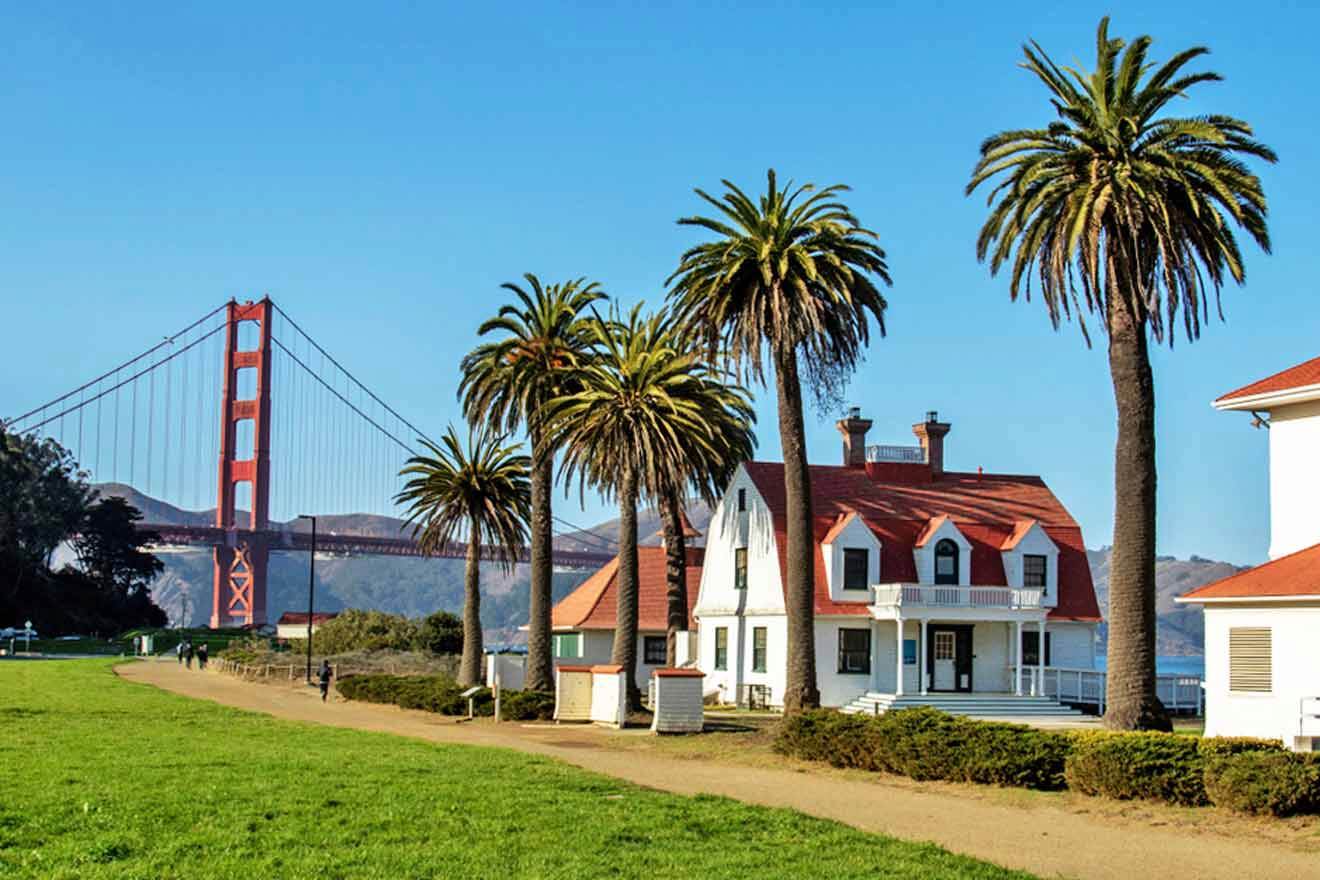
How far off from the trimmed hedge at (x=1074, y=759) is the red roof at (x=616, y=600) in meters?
30.1

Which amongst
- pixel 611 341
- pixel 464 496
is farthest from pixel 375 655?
pixel 611 341

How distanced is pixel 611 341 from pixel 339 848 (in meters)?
30.6

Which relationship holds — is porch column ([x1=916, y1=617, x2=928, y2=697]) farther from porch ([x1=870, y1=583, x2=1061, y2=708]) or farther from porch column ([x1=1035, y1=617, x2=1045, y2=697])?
porch column ([x1=1035, y1=617, x2=1045, y2=697])

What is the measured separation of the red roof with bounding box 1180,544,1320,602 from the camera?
29234 mm

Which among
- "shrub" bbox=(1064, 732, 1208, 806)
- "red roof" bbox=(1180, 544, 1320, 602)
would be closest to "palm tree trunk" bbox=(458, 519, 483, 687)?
"red roof" bbox=(1180, 544, 1320, 602)

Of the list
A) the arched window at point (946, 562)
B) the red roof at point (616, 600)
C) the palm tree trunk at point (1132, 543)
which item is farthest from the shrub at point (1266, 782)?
the red roof at point (616, 600)

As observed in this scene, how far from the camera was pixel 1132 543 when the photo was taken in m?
29.0

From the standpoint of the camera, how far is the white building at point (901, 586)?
48.9 m

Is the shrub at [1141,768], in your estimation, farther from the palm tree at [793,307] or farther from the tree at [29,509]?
the tree at [29,509]

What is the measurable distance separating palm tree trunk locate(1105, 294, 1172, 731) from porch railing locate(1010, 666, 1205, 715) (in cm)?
2051

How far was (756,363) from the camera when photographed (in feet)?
123

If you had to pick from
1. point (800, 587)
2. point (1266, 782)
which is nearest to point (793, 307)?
point (800, 587)

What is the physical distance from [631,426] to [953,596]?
12.8m

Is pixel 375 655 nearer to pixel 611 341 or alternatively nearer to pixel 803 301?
pixel 611 341
